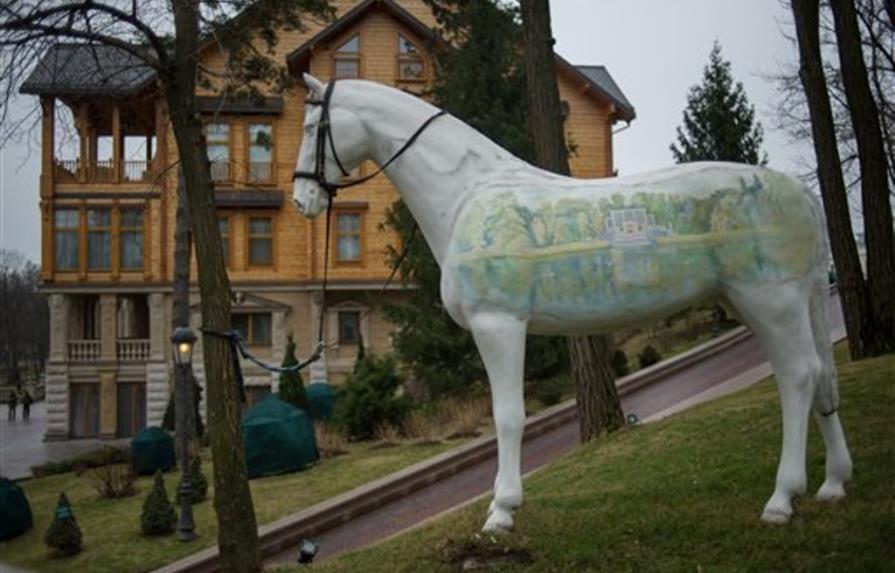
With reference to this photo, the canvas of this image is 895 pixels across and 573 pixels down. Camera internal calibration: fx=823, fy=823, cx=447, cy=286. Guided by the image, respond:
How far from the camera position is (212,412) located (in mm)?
7414

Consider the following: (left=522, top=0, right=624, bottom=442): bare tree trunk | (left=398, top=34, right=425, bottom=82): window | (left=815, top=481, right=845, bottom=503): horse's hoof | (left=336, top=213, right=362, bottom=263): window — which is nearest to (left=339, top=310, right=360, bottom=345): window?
(left=336, top=213, right=362, bottom=263): window

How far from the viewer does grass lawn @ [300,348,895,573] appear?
4992mm

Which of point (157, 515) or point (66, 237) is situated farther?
point (66, 237)

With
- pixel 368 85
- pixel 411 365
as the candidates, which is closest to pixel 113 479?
pixel 411 365

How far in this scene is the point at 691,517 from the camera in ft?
19.0

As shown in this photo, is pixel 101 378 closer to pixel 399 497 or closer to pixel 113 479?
pixel 113 479

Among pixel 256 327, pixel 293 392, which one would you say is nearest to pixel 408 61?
pixel 256 327

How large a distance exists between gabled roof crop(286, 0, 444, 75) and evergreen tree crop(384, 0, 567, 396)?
8.28 meters

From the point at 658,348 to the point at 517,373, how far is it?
71.6 feet

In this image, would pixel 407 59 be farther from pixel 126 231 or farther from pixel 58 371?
pixel 58 371

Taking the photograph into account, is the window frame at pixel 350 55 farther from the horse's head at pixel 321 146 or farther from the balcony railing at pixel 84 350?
the horse's head at pixel 321 146

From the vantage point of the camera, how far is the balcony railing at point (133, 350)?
30266 mm

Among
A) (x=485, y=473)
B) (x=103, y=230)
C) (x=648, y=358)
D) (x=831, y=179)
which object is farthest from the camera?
(x=103, y=230)

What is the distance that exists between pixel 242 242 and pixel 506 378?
26.2 meters
